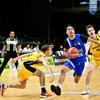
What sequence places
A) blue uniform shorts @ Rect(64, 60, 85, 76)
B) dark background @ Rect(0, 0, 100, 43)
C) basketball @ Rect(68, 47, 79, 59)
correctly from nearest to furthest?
basketball @ Rect(68, 47, 79, 59) < blue uniform shorts @ Rect(64, 60, 85, 76) < dark background @ Rect(0, 0, 100, 43)

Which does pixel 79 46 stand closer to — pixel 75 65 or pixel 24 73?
pixel 75 65

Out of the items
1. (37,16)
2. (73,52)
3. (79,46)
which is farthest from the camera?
(37,16)

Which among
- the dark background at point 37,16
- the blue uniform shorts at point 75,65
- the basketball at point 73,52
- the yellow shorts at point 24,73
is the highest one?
the dark background at point 37,16

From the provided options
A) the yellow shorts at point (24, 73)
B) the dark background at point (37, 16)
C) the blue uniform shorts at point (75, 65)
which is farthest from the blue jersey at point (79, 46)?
the dark background at point (37, 16)

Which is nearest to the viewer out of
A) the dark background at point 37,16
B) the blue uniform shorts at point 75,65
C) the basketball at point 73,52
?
the basketball at point 73,52

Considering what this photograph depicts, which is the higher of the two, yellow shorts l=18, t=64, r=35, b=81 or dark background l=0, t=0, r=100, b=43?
dark background l=0, t=0, r=100, b=43

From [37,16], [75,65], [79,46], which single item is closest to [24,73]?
[75,65]

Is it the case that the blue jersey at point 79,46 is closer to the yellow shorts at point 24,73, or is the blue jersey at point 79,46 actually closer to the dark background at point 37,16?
the yellow shorts at point 24,73

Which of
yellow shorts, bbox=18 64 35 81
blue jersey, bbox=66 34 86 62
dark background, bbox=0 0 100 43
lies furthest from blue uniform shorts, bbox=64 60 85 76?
dark background, bbox=0 0 100 43

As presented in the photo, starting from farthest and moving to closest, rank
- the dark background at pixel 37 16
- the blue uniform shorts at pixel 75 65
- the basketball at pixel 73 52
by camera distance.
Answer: the dark background at pixel 37 16 < the blue uniform shorts at pixel 75 65 < the basketball at pixel 73 52

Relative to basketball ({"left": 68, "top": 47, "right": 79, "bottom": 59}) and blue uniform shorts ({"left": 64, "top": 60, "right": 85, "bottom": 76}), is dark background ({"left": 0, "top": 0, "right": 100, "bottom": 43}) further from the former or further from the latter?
basketball ({"left": 68, "top": 47, "right": 79, "bottom": 59})

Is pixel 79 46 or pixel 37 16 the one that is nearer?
pixel 79 46

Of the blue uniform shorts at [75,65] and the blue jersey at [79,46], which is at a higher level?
the blue jersey at [79,46]

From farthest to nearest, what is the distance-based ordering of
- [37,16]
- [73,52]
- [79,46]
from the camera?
1. [37,16]
2. [79,46]
3. [73,52]
